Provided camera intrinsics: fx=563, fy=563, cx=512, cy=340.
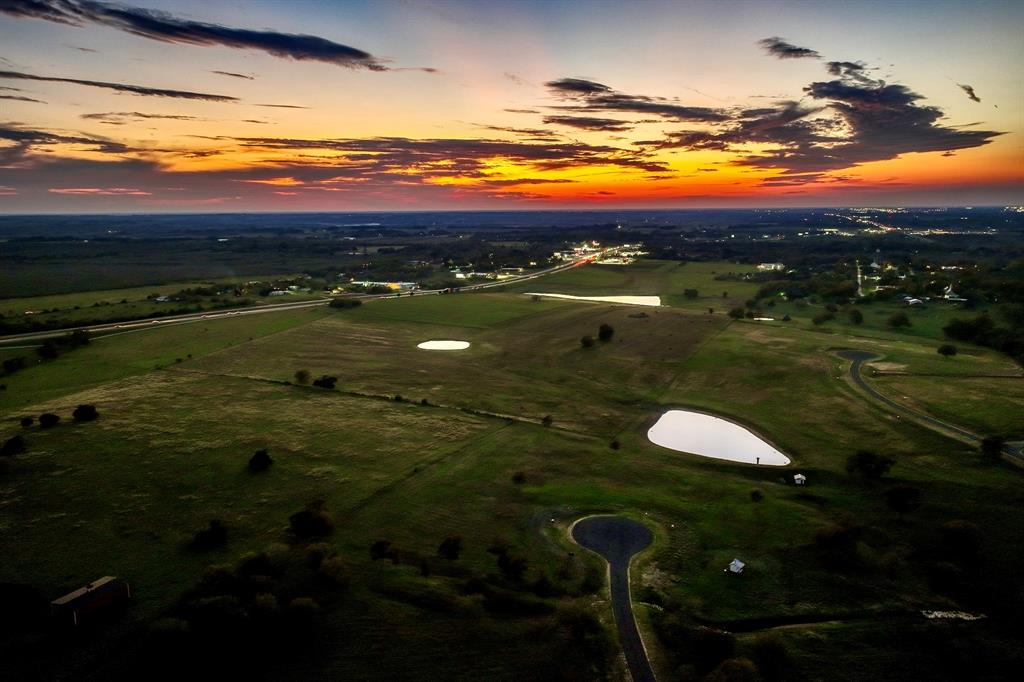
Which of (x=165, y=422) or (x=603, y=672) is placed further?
(x=165, y=422)

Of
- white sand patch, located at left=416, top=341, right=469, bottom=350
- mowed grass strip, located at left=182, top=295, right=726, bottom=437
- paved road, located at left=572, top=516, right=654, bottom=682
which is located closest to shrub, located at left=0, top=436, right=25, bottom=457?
mowed grass strip, located at left=182, top=295, right=726, bottom=437

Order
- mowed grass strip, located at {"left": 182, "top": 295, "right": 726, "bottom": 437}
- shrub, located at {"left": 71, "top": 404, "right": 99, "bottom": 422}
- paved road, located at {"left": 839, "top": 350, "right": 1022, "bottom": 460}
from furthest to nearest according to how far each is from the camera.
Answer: mowed grass strip, located at {"left": 182, "top": 295, "right": 726, "bottom": 437} < shrub, located at {"left": 71, "top": 404, "right": 99, "bottom": 422} < paved road, located at {"left": 839, "top": 350, "right": 1022, "bottom": 460}

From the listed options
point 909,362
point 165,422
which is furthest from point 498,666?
point 909,362

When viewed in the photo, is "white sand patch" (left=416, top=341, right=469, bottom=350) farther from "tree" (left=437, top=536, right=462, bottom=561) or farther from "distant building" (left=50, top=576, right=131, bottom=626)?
"distant building" (left=50, top=576, right=131, bottom=626)

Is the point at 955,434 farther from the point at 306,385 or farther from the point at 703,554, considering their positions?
the point at 306,385

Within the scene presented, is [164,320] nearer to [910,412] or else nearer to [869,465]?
[869,465]
